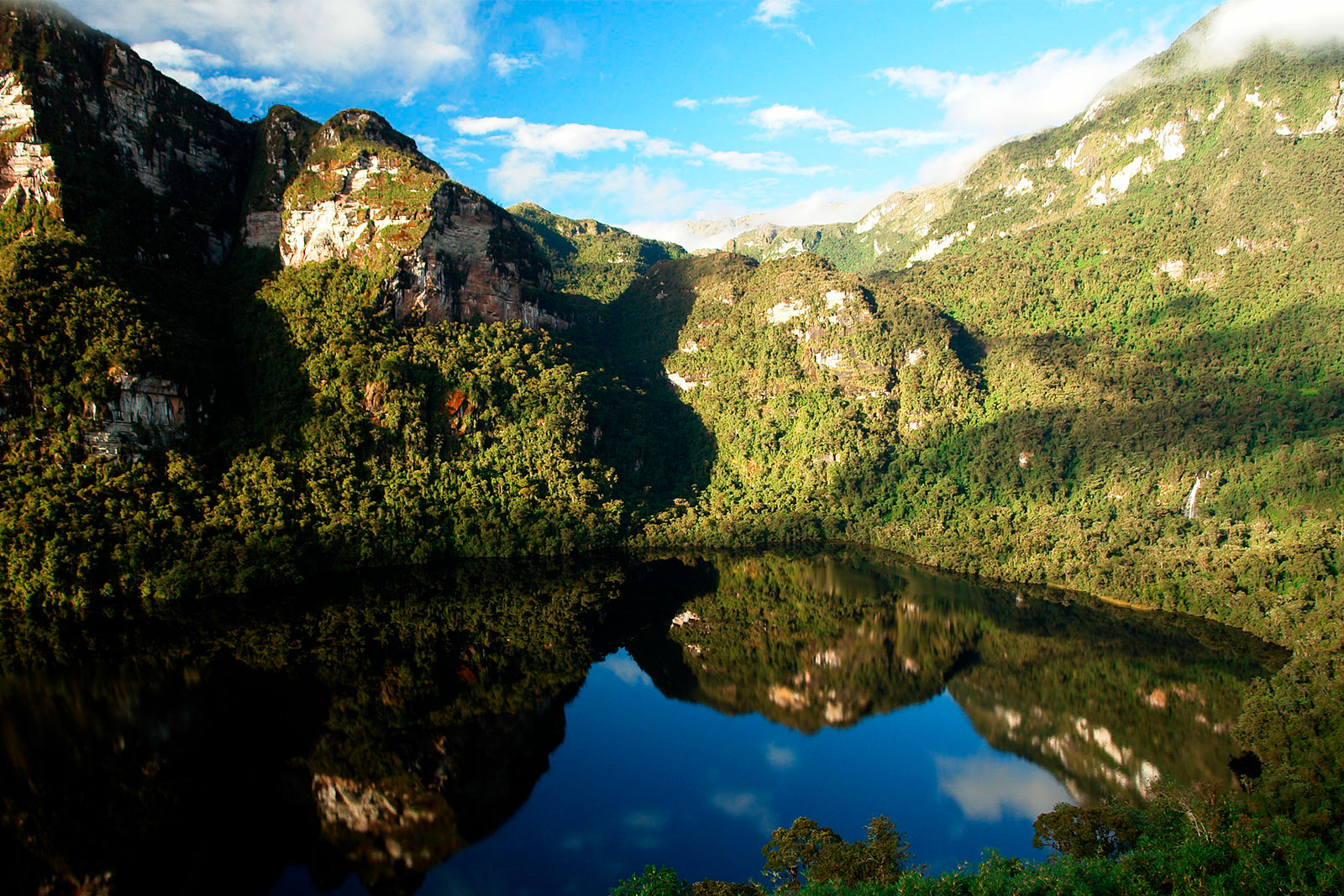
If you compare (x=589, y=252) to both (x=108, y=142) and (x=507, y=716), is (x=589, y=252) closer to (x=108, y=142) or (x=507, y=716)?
(x=108, y=142)

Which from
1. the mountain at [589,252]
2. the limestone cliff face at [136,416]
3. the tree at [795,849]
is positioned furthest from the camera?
the mountain at [589,252]

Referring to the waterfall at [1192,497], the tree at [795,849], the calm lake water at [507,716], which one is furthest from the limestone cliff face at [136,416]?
the waterfall at [1192,497]

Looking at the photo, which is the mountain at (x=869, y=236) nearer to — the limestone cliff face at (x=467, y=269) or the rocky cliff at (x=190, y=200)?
the limestone cliff face at (x=467, y=269)

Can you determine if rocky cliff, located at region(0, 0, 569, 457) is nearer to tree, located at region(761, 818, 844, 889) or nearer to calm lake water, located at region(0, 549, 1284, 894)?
calm lake water, located at region(0, 549, 1284, 894)

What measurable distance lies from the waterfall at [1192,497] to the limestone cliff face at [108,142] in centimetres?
8940

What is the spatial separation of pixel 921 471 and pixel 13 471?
75.1 metres

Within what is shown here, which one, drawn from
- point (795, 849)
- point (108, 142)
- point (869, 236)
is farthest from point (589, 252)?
point (795, 849)

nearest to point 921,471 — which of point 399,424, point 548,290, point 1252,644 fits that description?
point 1252,644

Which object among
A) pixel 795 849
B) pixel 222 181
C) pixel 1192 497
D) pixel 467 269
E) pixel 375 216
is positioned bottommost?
pixel 795 849

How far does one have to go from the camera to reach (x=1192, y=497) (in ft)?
201

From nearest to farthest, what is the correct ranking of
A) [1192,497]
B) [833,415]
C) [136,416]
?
1. [136,416]
2. [1192,497]
3. [833,415]

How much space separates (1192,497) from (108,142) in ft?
315

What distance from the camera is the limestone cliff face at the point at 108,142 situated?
57031 mm

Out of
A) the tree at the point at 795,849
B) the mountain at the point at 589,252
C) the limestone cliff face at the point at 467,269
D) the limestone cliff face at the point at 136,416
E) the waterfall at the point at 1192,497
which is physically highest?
the mountain at the point at 589,252
